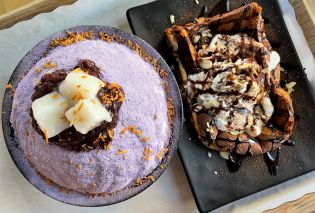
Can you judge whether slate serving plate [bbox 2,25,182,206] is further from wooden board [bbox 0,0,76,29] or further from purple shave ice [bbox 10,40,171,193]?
wooden board [bbox 0,0,76,29]

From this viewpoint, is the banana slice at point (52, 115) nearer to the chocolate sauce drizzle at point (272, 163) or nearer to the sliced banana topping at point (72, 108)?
the sliced banana topping at point (72, 108)

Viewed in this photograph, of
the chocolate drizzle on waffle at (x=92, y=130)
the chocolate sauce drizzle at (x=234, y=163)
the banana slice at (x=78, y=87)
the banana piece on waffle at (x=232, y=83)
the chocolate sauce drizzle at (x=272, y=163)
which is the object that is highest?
the banana slice at (x=78, y=87)

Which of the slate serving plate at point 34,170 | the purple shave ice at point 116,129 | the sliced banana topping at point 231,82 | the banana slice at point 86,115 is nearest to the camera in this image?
the banana slice at point 86,115

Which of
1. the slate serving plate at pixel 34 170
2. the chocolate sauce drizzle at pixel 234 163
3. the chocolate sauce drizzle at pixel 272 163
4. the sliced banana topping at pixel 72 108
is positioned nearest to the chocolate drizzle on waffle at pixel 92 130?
the sliced banana topping at pixel 72 108

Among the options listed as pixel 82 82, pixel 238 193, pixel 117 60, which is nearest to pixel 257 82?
pixel 238 193

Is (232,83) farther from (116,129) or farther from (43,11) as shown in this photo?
(43,11)

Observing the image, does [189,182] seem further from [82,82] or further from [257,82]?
[82,82]
